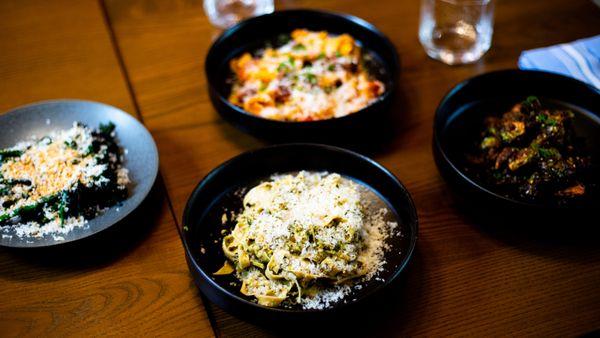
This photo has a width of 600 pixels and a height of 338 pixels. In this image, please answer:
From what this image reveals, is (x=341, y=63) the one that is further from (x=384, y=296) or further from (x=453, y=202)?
(x=384, y=296)

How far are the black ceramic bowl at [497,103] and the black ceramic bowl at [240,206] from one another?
7.5 inches

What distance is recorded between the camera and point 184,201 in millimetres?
1586

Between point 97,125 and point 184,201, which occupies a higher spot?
point 97,125

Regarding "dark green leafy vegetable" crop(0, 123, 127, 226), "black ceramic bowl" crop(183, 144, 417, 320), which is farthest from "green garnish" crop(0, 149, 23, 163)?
"black ceramic bowl" crop(183, 144, 417, 320)

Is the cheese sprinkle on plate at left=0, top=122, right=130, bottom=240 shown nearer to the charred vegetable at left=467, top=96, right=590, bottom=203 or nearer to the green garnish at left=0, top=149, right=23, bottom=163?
the green garnish at left=0, top=149, right=23, bottom=163

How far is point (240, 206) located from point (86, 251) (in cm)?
42

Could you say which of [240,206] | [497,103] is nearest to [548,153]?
[497,103]

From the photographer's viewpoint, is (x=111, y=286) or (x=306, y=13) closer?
(x=111, y=286)

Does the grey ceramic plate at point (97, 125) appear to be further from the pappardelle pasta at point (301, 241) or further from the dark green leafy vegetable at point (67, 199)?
the pappardelle pasta at point (301, 241)

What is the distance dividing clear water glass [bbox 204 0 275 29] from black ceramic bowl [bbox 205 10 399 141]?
157 mm

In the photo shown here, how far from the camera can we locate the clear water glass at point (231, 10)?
2209 millimetres

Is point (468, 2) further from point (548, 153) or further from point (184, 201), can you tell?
point (184, 201)

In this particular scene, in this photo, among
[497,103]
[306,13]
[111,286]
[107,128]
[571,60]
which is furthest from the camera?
[306,13]

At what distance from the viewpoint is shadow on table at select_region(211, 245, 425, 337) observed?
1173mm
